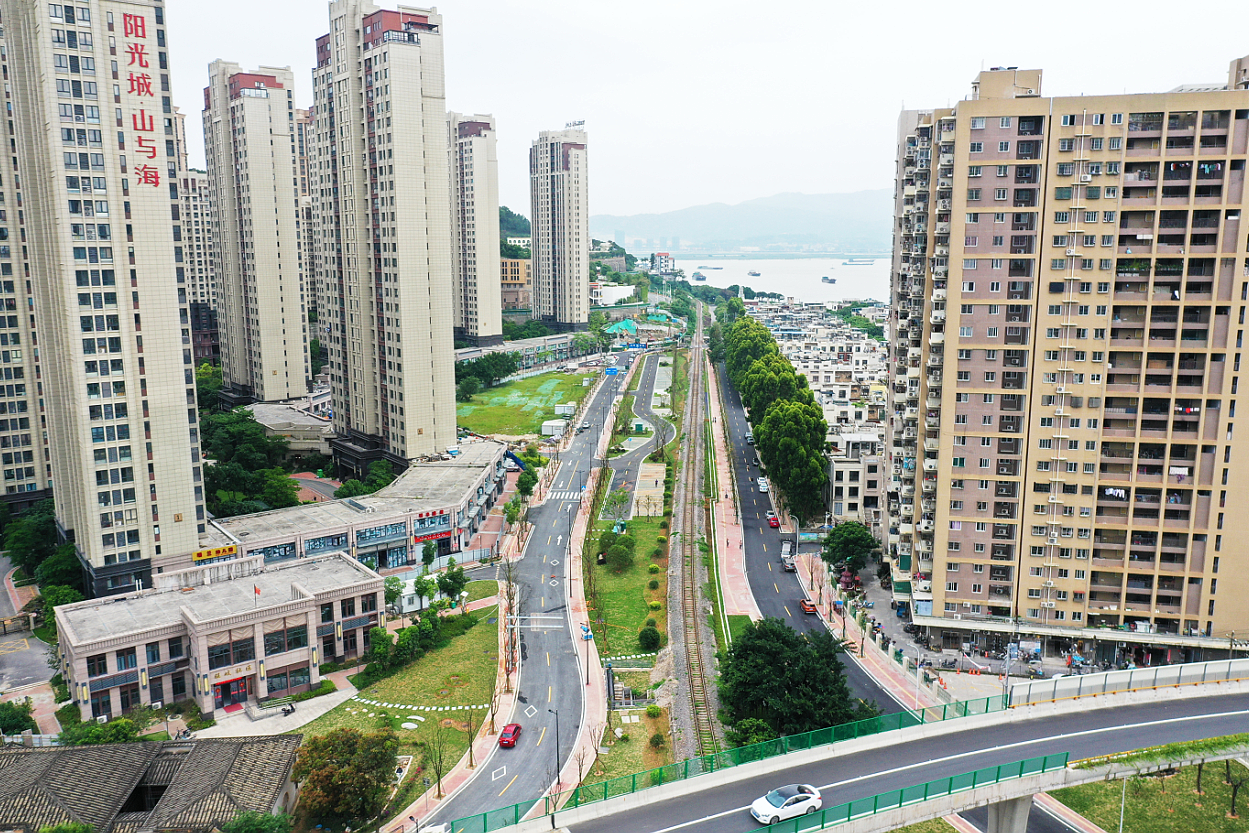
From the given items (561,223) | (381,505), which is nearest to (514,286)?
(561,223)

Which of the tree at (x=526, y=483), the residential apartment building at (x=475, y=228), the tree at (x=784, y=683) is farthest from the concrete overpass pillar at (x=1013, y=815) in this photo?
the residential apartment building at (x=475, y=228)

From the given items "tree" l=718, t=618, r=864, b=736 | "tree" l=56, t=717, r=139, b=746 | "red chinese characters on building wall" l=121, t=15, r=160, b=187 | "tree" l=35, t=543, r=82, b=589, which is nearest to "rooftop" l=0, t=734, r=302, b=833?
"tree" l=56, t=717, r=139, b=746

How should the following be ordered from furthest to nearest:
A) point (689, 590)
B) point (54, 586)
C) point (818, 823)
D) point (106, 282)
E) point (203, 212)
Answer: point (203, 212), point (689, 590), point (54, 586), point (106, 282), point (818, 823)

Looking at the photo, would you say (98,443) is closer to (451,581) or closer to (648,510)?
(451,581)

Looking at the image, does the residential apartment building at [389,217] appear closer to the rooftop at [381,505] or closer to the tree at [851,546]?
the rooftop at [381,505]

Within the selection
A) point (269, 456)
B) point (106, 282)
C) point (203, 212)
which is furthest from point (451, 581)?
point (203, 212)

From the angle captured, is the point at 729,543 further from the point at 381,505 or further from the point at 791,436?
the point at 381,505
